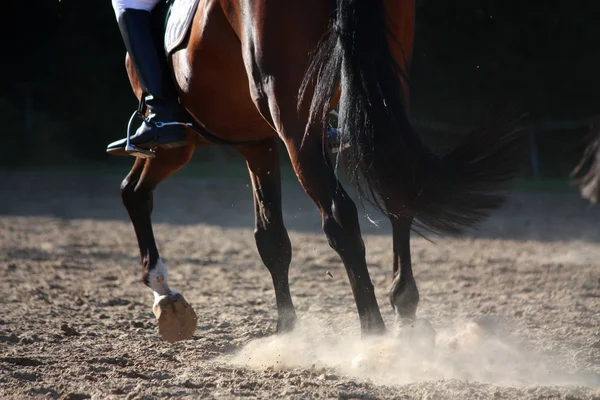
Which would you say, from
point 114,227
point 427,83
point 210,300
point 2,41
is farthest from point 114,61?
point 210,300

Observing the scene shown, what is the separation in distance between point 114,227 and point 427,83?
7.03 meters

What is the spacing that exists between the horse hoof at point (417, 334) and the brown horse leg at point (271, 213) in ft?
3.31

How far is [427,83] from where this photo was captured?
50.0 feet

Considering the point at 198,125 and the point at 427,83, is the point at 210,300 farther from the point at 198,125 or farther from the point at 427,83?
the point at 427,83

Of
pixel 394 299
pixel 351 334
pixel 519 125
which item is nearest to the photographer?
pixel 519 125

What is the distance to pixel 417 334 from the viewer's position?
150 inches

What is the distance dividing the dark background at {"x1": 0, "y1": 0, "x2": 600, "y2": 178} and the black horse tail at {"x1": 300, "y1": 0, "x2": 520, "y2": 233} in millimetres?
8532

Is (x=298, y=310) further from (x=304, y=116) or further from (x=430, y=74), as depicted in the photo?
(x=430, y=74)

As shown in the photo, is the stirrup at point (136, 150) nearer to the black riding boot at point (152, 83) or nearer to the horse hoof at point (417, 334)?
the black riding boot at point (152, 83)

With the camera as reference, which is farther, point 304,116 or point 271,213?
point 271,213

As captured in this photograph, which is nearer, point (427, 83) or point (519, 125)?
point (519, 125)

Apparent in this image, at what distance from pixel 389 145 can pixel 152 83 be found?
57.5 inches


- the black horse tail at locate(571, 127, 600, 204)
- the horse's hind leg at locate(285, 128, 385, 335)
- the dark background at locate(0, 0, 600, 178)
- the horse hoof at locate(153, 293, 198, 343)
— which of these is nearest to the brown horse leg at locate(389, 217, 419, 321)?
the horse's hind leg at locate(285, 128, 385, 335)

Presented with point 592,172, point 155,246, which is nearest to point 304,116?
point 155,246
